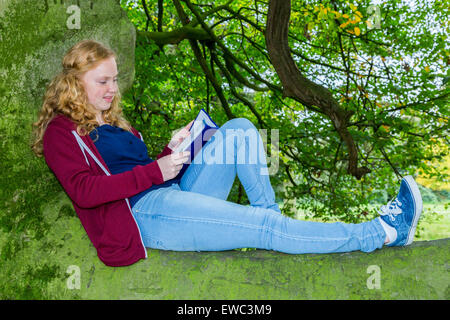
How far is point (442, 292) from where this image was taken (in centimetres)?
190

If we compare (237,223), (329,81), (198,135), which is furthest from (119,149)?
(329,81)

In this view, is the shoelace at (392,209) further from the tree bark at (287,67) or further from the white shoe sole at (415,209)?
the tree bark at (287,67)

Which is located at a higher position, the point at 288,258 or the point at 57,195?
the point at 57,195

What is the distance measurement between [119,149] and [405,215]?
5.06ft

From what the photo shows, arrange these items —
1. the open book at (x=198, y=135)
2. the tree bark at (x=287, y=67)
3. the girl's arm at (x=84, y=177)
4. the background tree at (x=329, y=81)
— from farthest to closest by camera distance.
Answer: the background tree at (x=329, y=81)
the tree bark at (x=287, y=67)
the open book at (x=198, y=135)
the girl's arm at (x=84, y=177)

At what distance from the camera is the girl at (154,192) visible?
2.06 m

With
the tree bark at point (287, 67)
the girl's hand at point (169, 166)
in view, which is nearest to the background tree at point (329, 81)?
the tree bark at point (287, 67)

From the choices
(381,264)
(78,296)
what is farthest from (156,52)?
(381,264)

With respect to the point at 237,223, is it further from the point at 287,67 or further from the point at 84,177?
the point at 287,67

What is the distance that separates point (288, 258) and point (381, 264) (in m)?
0.43

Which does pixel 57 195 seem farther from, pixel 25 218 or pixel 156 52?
pixel 156 52

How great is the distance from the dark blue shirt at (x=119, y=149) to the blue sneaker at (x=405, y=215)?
124cm

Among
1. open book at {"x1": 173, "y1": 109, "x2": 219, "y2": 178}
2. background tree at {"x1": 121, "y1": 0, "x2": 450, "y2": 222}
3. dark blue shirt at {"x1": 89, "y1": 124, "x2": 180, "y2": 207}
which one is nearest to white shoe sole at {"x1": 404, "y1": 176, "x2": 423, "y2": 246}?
open book at {"x1": 173, "y1": 109, "x2": 219, "y2": 178}

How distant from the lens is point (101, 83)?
2406 millimetres
